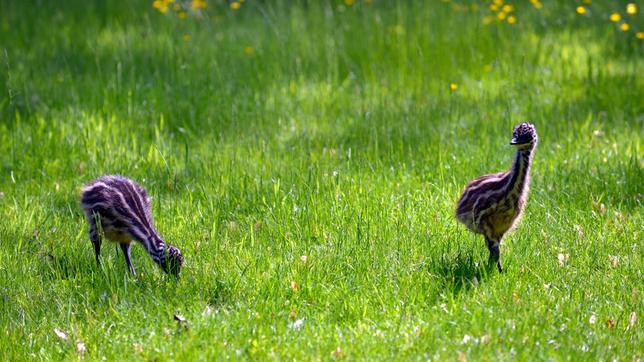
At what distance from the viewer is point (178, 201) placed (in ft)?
24.5

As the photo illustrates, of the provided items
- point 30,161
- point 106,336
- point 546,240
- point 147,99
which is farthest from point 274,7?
point 106,336

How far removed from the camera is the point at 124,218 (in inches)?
250

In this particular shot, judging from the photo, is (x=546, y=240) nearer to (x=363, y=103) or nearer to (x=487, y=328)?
(x=487, y=328)

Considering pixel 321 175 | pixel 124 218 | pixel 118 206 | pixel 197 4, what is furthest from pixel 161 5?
pixel 124 218

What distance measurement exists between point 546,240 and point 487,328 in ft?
4.65

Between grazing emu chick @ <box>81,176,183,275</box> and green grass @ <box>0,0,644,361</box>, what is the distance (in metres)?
0.16

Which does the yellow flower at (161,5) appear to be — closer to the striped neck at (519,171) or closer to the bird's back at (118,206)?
the bird's back at (118,206)

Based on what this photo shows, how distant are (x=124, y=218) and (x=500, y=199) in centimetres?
250

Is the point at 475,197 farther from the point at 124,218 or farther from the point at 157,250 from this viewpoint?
the point at 124,218

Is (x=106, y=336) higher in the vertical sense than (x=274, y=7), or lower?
lower

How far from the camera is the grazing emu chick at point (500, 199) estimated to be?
20.0 feet

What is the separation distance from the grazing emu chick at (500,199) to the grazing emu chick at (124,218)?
197 centimetres

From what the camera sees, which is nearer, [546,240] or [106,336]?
[106,336]

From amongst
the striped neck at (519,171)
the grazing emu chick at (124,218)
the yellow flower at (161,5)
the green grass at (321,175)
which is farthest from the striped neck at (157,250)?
the yellow flower at (161,5)
